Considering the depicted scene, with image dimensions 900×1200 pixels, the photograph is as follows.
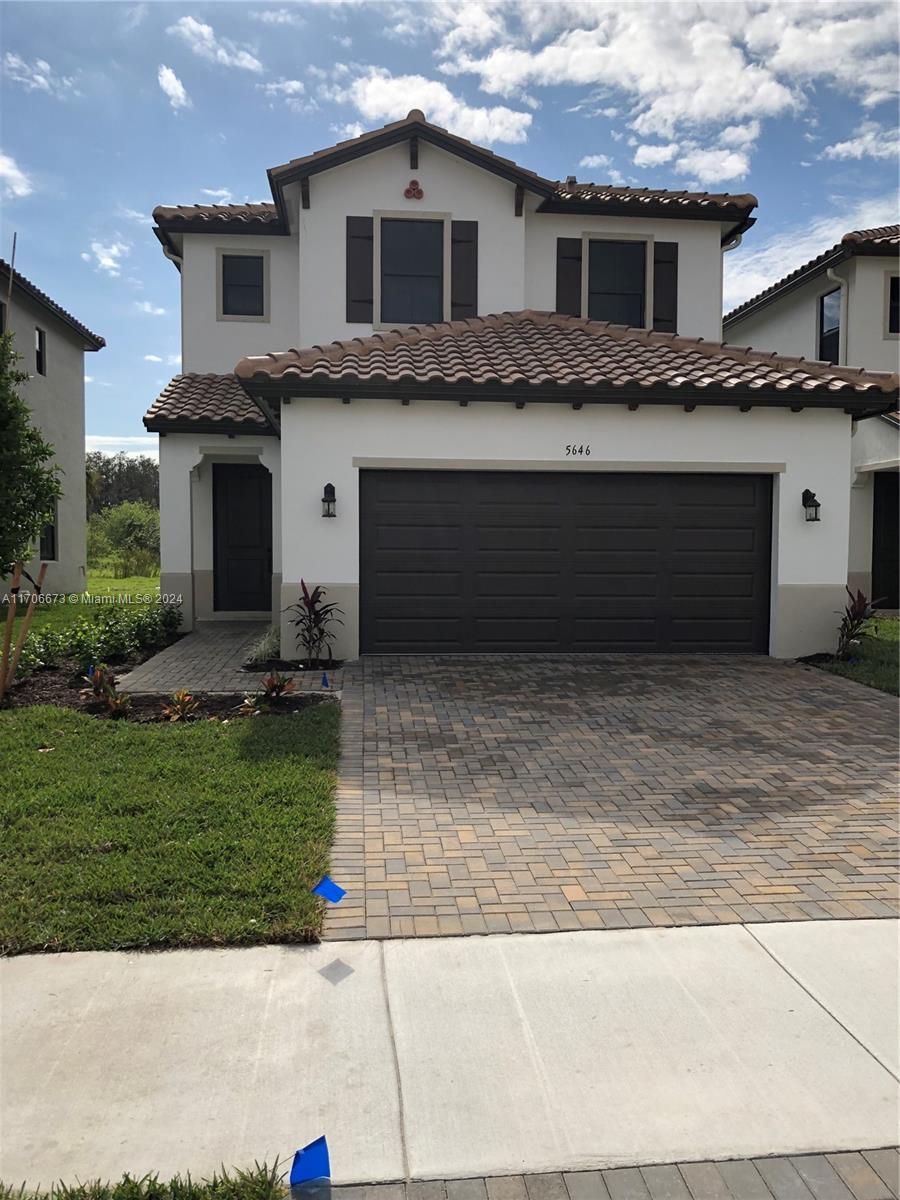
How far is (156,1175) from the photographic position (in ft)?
8.96

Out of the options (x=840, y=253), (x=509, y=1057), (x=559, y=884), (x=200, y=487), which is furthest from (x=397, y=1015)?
(x=840, y=253)

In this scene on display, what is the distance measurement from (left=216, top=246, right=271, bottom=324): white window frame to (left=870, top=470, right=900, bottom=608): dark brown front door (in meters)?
13.4

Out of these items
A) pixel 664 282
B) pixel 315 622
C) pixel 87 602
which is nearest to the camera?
pixel 315 622

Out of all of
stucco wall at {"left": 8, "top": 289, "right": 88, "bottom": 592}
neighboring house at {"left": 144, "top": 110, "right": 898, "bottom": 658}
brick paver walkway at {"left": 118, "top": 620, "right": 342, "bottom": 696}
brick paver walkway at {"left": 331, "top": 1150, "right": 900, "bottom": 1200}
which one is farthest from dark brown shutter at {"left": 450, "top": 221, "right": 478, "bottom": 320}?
brick paver walkway at {"left": 331, "top": 1150, "right": 900, "bottom": 1200}

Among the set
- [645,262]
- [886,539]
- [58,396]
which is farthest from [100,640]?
[886,539]

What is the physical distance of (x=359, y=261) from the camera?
14430 millimetres

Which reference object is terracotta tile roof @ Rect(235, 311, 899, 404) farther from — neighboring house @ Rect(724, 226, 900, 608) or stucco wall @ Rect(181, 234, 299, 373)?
neighboring house @ Rect(724, 226, 900, 608)

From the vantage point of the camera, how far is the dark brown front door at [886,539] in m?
A: 18.7

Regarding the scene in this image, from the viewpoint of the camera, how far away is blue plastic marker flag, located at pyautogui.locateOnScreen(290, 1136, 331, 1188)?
8.66 ft

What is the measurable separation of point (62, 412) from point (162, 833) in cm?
2159

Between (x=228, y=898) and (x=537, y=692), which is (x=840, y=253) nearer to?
(x=537, y=692)

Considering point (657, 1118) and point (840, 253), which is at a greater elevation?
point (840, 253)

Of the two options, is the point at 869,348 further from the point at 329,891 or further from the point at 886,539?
the point at 329,891

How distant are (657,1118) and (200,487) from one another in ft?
47.9
